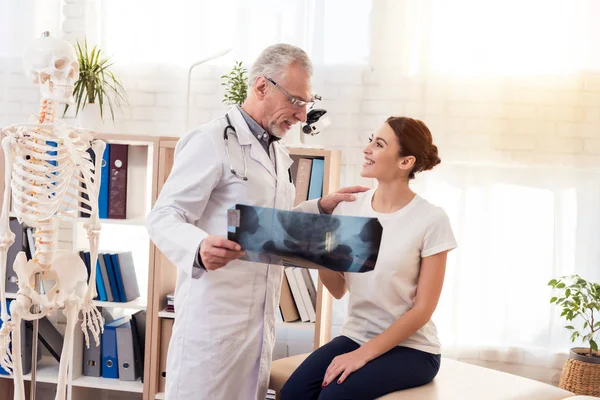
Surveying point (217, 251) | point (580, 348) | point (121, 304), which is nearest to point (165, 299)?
point (121, 304)

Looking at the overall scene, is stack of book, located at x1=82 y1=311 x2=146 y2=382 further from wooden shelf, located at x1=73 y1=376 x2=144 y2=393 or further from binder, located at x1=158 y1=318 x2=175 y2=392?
binder, located at x1=158 y1=318 x2=175 y2=392

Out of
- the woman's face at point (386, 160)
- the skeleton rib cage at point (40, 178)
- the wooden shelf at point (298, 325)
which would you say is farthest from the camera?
the wooden shelf at point (298, 325)

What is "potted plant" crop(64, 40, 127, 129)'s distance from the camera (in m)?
3.28

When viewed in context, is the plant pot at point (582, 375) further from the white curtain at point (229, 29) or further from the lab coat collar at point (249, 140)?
the lab coat collar at point (249, 140)

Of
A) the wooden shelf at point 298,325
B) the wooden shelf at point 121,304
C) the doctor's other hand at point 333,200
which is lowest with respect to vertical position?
the wooden shelf at point 298,325

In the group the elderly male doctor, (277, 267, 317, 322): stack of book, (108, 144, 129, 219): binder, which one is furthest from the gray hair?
(108, 144, 129, 219): binder

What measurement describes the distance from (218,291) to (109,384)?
1.56 m

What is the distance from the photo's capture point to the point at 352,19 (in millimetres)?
3361

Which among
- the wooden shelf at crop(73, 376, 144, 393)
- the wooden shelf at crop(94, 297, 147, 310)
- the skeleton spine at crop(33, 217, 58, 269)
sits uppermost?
the skeleton spine at crop(33, 217, 58, 269)

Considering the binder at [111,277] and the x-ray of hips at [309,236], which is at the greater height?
the x-ray of hips at [309,236]

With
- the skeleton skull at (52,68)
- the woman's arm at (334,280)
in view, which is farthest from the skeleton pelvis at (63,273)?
the woman's arm at (334,280)

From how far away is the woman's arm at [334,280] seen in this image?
2285 mm

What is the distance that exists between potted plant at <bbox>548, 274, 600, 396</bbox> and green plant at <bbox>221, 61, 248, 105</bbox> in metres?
1.50

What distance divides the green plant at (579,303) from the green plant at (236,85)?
1501 mm
